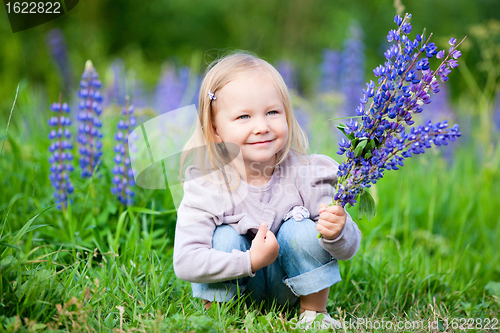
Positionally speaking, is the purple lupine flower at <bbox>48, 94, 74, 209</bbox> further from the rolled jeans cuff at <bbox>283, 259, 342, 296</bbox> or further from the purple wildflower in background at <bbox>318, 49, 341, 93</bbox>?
the purple wildflower in background at <bbox>318, 49, 341, 93</bbox>

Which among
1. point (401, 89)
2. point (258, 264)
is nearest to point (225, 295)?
point (258, 264)

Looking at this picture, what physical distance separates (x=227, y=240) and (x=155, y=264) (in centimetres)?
58

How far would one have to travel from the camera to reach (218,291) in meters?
1.81

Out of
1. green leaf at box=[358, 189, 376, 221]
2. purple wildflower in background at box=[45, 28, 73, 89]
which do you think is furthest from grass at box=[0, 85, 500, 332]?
purple wildflower in background at box=[45, 28, 73, 89]

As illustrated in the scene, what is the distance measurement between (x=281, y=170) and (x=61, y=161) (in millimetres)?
1415

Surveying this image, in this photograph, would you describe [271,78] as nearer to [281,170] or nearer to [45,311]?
[281,170]

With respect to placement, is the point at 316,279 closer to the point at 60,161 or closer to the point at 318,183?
the point at 318,183

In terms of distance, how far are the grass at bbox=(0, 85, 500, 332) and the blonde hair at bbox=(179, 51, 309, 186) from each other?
0.52 m

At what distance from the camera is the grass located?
1606 millimetres

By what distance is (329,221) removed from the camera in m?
1.64

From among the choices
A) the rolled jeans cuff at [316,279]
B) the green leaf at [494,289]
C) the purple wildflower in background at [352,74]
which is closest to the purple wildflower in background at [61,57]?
the purple wildflower in background at [352,74]

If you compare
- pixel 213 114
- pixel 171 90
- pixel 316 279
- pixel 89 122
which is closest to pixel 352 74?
pixel 171 90

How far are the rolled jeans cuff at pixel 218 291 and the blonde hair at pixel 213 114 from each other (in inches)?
17.8
